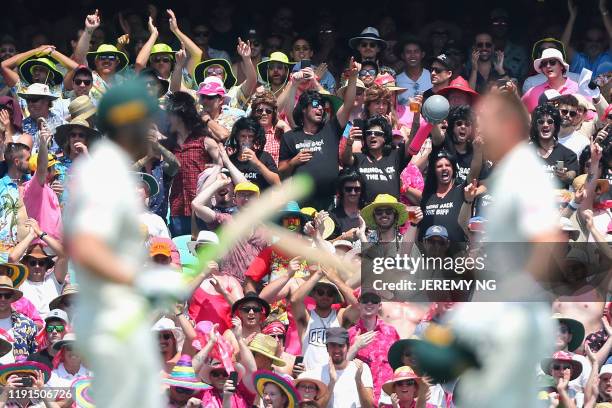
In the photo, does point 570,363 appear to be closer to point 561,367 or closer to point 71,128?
point 561,367

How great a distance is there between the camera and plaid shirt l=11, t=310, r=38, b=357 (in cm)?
1631

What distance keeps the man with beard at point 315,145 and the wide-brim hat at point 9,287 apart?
3.03m

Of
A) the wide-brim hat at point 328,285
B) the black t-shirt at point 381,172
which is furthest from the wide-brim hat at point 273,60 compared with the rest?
the wide-brim hat at point 328,285

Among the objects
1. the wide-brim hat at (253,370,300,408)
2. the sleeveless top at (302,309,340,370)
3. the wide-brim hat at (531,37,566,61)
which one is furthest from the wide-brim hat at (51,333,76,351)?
the wide-brim hat at (531,37,566,61)

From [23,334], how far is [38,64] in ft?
15.3

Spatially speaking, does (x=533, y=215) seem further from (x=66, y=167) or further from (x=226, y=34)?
(x=226, y=34)

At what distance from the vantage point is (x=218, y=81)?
19.2 meters

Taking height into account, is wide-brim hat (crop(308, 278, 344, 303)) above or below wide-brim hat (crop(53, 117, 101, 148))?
below

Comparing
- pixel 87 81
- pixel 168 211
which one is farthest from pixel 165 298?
pixel 87 81

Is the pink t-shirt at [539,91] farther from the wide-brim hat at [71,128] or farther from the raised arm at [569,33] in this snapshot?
the wide-brim hat at [71,128]

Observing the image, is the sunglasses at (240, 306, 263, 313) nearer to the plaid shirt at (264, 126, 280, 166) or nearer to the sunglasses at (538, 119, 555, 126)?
the plaid shirt at (264, 126, 280, 166)

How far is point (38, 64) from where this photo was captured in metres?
20.2

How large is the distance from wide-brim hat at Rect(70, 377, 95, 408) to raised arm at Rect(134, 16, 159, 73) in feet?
20.9

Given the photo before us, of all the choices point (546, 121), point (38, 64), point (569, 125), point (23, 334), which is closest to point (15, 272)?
point (23, 334)
